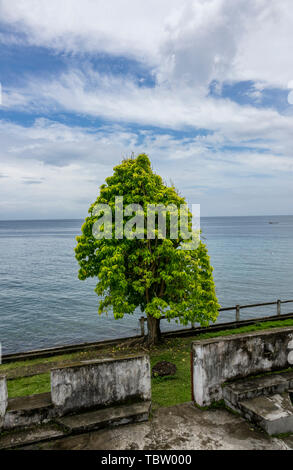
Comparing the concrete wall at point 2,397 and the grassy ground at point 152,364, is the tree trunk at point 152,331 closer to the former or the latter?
the grassy ground at point 152,364

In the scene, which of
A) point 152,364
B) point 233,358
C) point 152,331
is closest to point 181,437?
point 233,358

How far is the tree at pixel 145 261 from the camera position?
12578 millimetres

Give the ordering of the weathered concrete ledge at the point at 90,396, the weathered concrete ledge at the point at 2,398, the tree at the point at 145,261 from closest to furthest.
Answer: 1. the weathered concrete ledge at the point at 2,398
2. the weathered concrete ledge at the point at 90,396
3. the tree at the point at 145,261

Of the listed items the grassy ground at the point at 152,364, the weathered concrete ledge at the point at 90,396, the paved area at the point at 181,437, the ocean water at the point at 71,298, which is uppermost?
the weathered concrete ledge at the point at 90,396

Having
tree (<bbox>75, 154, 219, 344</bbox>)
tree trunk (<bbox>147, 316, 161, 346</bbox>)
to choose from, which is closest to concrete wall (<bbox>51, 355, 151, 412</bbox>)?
tree (<bbox>75, 154, 219, 344</bbox>)

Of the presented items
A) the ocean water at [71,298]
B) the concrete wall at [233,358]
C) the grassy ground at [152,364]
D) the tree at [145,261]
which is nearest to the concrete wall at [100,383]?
the concrete wall at [233,358]

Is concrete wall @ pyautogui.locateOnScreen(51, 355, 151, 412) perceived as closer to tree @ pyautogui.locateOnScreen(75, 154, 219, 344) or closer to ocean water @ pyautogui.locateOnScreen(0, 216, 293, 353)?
tree @ pyautogui.locateOnScreen(75, 154, 219, 344)

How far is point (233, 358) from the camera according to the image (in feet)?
20.7

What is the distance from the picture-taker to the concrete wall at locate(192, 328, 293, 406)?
6.05m

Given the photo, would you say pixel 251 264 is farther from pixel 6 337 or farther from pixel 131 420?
pixel 131 420

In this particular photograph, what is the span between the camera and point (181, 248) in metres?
13.2

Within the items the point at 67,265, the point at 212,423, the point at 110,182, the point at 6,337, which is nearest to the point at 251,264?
the point at 67,265

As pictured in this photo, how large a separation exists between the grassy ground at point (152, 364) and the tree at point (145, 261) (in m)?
1.56

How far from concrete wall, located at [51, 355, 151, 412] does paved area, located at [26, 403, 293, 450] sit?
510 mm
